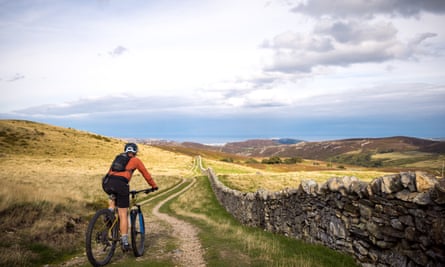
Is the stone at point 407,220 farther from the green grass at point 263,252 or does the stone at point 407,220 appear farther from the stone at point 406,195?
the green grass at point 263,252

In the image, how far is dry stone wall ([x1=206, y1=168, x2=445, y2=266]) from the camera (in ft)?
19.8

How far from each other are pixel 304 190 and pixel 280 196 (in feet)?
7.83

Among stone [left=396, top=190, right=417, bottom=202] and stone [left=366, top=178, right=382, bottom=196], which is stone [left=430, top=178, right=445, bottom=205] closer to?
stone [left=396, top=190, right=417, bottom=202]

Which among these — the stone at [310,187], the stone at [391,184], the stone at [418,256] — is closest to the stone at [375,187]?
the stone at [391,184]

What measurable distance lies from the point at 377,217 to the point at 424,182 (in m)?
1.62

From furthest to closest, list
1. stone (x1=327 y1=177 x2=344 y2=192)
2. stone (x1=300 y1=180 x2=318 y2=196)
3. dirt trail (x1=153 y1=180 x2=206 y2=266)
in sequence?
stone (x1=300 y1=180 x2=318 y2=196)
stone (x1=327 y1=177 x2=344 y2=192)
dirt trail (x1=153 y1=180 x2=206 y2=266)

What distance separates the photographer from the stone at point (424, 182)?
627 cm

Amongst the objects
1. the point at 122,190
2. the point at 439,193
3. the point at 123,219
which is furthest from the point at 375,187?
the point at 123,219

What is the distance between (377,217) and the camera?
7605 millimetres

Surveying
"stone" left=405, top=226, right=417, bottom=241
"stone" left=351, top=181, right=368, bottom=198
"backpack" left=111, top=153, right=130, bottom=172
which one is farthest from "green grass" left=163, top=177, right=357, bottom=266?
"backpack" left=111, top=153, right=130, bottom=172

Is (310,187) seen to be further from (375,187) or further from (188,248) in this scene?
(188,248)

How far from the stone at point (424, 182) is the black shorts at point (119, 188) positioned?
270 inches

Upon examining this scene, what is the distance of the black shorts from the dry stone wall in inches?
229

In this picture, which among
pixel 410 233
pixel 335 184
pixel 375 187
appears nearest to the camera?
pixel 410 233
